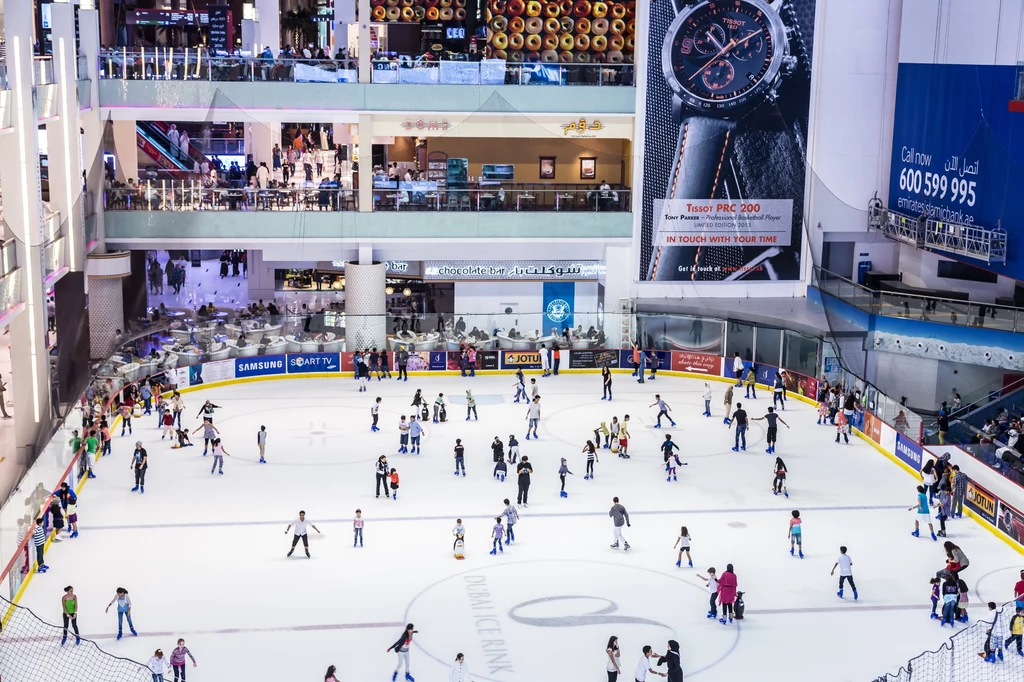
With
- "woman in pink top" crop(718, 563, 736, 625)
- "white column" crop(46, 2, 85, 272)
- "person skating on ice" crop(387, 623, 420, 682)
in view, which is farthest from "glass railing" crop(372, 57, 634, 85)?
"person skating on ice" crop(387, 623, 420, 682)

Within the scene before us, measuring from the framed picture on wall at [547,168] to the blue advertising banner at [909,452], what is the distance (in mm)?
20438

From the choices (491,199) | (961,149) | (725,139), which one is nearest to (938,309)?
(961,149)

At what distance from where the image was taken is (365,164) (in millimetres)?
40000

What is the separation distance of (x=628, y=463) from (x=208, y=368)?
1361cm

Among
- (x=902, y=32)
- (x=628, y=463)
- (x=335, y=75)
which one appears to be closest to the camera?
(x=628, y=463)

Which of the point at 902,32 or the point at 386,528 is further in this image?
the point at 902,32

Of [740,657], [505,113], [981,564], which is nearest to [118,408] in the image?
[505,113]

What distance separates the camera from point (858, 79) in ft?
140

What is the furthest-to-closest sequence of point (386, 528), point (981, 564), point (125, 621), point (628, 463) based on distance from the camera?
point (628, 463)
point (386, 528)
point (981, 564)
point (125, 621)

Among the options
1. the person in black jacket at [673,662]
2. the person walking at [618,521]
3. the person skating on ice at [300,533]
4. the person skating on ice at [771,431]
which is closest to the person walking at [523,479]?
the person walking at [618,521]

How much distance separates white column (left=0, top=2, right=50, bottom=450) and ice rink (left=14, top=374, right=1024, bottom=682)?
2.21 m

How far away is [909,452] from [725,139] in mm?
15678

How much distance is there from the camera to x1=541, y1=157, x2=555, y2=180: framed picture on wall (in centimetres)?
4709

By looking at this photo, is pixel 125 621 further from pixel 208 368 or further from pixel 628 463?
pixel 208 368
